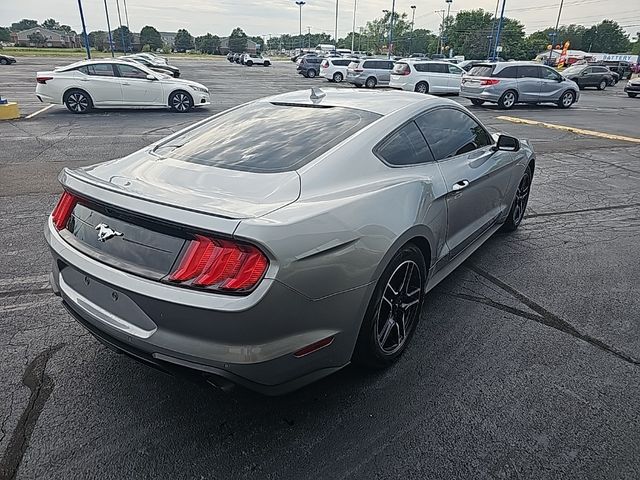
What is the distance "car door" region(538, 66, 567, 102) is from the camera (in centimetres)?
1862

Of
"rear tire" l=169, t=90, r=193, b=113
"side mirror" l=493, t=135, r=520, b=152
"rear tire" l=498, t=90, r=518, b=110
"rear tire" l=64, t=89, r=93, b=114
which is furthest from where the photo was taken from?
"rear tire" l=498, t=90, r=518, b=110

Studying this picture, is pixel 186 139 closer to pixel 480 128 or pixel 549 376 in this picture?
pixel 480 128

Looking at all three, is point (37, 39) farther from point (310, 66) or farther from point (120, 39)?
point (310, 66)

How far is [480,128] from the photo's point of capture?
13.7ft

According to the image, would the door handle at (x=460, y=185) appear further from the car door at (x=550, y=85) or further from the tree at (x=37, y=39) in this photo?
the tree at (x=37, y=39)

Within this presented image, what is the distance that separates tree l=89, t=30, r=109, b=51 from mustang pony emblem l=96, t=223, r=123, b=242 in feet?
286

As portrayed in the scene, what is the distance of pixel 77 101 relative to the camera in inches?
542

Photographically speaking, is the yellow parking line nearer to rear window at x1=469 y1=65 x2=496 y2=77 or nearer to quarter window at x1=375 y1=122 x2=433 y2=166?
rear window at x1=469 y1=65 x2=496 y2=77

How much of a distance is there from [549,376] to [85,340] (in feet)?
9.47

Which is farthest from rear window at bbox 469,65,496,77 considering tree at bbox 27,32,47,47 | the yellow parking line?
tree at bbox 27,32,47,47

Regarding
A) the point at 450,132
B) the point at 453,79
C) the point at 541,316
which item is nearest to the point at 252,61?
the point at 453,79

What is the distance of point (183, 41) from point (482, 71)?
96137 millimetres

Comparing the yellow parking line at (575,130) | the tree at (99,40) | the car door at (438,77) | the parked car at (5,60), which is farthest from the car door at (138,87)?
the tree at (99,40)

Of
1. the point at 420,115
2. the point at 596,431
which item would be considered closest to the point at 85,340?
the point at 420,115
